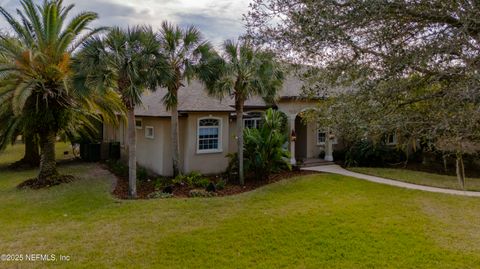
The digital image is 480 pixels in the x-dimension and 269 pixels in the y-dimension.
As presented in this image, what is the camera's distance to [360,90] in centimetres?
430

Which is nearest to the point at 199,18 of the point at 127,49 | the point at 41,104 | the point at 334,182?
the point at 127,49

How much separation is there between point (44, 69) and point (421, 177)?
17.6 m

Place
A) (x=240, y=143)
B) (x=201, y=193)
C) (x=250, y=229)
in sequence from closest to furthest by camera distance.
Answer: (x=250, y=229) → (x=201, y=193) → (x=240, y=143)

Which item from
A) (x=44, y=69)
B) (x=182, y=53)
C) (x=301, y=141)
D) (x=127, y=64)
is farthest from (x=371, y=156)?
(x=44, y=69)

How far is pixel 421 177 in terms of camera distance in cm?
1599

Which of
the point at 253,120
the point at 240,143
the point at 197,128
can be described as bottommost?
the point at 240,143

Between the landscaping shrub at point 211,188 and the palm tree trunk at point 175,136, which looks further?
the palm tree trunk at point 175,136

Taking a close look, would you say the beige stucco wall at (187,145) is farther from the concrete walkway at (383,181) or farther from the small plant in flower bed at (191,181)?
the concrete walkway at (383,181)

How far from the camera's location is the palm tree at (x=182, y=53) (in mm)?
12633

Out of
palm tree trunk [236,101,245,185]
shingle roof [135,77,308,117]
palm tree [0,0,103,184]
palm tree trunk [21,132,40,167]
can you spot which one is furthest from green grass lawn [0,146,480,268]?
palm tree trunk [21,132,40,167]

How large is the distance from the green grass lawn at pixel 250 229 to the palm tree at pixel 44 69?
2.64 m

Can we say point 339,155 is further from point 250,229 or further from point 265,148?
point 250,229

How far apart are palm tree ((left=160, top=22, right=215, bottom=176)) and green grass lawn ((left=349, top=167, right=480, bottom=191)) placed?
1000 cm

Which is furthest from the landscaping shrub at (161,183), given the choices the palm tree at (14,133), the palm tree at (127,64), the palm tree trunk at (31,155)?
the palm tree trunk at (31,155)
